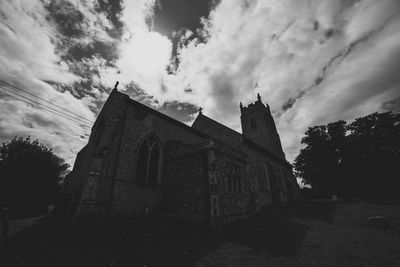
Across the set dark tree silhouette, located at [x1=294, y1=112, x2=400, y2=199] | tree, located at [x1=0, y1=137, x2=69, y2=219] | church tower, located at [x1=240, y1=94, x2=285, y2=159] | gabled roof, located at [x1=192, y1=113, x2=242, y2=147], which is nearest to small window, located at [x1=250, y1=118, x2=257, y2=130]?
church tower, located at [x1=240, y1=94, x2=285, y2=159]

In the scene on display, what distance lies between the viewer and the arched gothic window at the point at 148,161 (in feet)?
38.4

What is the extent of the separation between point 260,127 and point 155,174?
25992 mm

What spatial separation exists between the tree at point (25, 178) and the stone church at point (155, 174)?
42.8 ft

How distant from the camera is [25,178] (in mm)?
20312

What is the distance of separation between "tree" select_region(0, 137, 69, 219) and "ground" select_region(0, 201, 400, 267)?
17.3 meters

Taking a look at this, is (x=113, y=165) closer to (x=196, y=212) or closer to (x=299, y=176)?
Answer: (x=196, y=212)

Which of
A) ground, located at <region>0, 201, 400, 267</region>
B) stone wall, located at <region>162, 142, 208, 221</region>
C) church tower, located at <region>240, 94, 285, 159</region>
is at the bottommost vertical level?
ground, located at <region>0, 201, 400, 267</region>

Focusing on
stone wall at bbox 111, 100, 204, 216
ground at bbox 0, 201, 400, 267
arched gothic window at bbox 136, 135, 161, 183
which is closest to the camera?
ground at bbox 0, 201, 400, 267

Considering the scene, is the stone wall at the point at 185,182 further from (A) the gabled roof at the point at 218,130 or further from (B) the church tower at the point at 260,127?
(B) the church tower at the point at 260,127

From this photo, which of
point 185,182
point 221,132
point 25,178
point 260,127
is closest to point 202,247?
point 185,182

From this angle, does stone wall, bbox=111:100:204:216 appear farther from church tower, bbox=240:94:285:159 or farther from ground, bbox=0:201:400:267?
church tower, bbox=240:94:285:159

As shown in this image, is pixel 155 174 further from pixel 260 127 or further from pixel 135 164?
pixel 260 127

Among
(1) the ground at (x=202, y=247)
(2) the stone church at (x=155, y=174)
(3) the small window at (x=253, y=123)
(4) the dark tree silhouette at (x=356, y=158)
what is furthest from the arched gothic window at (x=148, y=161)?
(4) the dark tree silhouette at (x=356, y=158)

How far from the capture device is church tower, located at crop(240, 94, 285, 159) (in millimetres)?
30984
